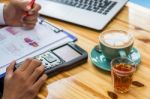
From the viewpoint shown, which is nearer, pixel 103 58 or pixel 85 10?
pixel 103 58

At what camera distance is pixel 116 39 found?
0.88 metres

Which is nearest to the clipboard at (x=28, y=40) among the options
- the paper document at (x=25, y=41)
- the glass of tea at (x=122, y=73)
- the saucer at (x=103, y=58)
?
the paper document at (x=25, y=41)

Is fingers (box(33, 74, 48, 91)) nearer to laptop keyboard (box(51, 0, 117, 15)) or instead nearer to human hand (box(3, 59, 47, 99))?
human hand (box(3, 59, 47, 99))

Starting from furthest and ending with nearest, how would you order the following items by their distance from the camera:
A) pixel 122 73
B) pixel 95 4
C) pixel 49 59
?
1. pixel 95 4
2. pixel 49 59
3. pixel 122 73

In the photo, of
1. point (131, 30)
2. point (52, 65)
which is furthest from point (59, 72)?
point (131, 30)

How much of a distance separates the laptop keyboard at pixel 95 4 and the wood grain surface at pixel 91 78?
0.28ft

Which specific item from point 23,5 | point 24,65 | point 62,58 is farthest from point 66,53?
point 23,5

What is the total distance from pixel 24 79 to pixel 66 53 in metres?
0.15

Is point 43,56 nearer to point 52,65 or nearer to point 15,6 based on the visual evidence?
point 52,65

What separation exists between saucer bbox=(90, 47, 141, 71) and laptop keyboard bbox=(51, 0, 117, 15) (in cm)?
23

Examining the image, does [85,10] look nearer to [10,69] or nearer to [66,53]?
[66,53]

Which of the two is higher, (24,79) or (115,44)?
(115,44)

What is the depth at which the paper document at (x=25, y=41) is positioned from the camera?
93 cm

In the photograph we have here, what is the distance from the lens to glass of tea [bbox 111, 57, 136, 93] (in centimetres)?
79
